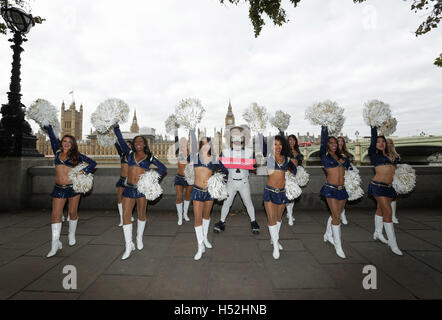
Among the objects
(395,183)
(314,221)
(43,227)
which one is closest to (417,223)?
(395,183)

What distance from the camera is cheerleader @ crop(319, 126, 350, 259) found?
3.66m

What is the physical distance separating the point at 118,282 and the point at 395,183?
17.1 feet

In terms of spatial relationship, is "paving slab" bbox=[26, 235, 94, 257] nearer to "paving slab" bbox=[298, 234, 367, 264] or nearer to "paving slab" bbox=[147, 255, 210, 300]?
"paving slab" bbox=[147, 255, 210, 300]

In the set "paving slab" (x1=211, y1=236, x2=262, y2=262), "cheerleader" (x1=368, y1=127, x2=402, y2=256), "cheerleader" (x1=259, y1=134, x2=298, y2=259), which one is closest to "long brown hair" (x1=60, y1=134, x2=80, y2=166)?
"paving slab" (x1=211, y1=236, x2=262, y2=262)

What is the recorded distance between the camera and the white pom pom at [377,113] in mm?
4008

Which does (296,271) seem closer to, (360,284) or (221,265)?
(360,284)

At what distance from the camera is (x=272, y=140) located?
3.71 m

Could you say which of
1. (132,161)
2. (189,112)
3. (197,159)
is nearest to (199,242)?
(197,159)

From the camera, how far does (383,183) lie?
3.92 m

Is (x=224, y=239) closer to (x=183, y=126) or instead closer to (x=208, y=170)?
(x=208, y=170)

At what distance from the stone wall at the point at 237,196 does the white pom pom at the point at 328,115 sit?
2.84 meters

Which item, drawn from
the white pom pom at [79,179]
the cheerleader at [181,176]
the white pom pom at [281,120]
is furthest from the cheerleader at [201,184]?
the white pom pom at [79,179]

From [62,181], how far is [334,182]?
16.2ft

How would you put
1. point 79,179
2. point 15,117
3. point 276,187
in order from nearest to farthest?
point 276,187
point 79,179
point 15,117
